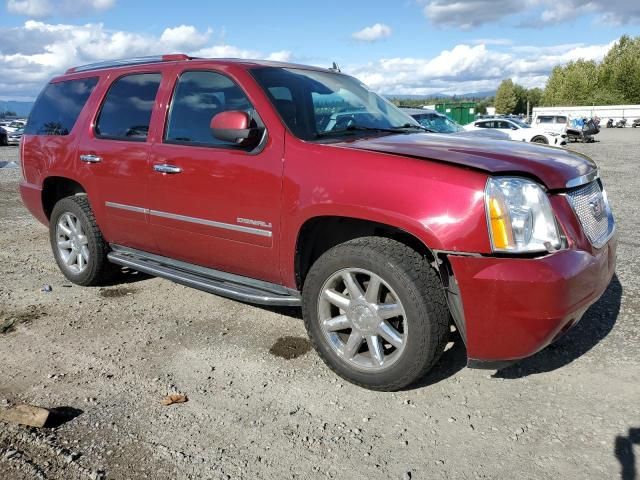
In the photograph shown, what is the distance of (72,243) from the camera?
203 inches

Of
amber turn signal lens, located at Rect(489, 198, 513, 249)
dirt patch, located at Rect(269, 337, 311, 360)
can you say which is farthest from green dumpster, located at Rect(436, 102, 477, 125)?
amber turn signal lens, located at Rect(489, 198, 513, 249)

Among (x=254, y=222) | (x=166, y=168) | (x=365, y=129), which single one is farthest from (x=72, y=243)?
(x=365, y=129)

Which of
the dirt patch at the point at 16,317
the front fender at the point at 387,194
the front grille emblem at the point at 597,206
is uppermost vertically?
the front fender at the point at 387,194

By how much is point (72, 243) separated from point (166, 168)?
1.77m

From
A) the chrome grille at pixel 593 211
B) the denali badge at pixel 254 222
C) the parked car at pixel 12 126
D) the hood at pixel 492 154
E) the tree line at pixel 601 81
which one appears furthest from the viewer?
the tree line at pixel 601 81

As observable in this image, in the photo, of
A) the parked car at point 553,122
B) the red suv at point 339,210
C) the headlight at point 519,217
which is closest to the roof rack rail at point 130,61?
the red suv at point 339,210

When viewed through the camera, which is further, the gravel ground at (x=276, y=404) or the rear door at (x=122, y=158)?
the rear door at (x=122, y=158)

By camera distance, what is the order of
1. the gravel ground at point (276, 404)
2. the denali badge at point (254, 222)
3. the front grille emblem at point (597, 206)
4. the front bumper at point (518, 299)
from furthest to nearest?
1. the denali badge at point (254, 222)
2. the front grille emblem at point (597, 206)
3. the front bumper at point (518, 299)
4. the gravel ground at point (276, 404)

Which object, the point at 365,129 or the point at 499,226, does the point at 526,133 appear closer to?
the point at 365,129

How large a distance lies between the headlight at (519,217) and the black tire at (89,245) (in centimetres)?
347

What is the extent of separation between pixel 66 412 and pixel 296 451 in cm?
128

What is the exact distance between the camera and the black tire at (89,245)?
4.87 metres

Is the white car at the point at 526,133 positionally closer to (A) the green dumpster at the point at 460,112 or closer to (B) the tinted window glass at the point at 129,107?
(A) the green dumpster at the point at 460,112

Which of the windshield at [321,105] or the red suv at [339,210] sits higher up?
Answer: the windshield at [321,105]
